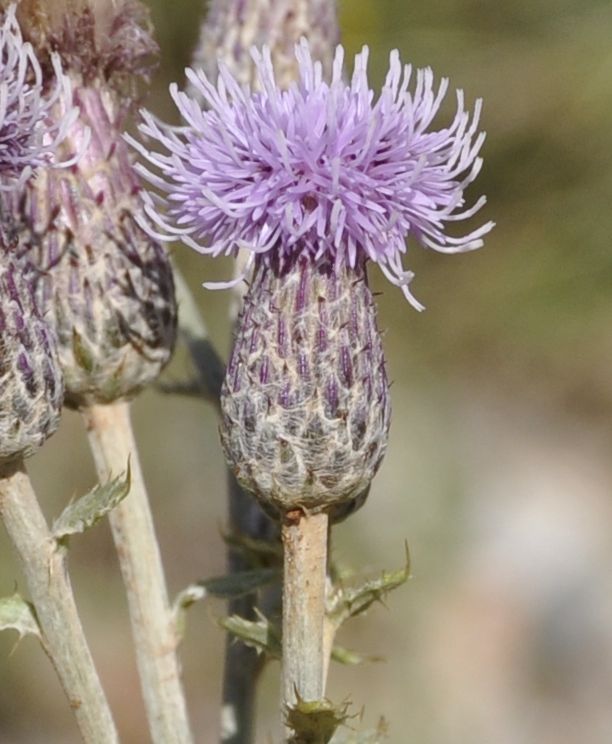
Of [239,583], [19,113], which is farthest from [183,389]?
[19,113]

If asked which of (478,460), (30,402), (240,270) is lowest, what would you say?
(478,460)

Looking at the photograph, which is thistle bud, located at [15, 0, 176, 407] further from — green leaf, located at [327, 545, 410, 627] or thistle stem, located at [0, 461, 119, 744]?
green leaf, located at [327, 545, 410, 627]

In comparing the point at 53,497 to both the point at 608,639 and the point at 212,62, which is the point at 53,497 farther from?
the point at 212,62

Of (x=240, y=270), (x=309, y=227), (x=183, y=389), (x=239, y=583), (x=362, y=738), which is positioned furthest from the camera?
(x=183, y=389)

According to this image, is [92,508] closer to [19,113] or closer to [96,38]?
[19,113]

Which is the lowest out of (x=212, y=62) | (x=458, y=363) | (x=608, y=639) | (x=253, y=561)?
(x=608, y=639)

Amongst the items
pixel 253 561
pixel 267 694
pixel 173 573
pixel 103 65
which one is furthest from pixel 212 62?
pixel 173 573
